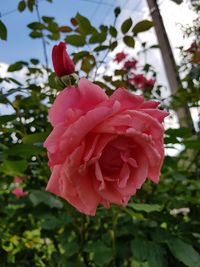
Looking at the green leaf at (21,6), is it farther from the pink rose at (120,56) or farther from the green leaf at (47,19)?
the pink rose at (120,56)

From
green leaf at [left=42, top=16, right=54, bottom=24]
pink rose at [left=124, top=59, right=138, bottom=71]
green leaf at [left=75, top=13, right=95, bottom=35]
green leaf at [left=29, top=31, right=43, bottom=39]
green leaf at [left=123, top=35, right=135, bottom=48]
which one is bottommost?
pink rose at [left=124, top=59, right=138, bottom=71]

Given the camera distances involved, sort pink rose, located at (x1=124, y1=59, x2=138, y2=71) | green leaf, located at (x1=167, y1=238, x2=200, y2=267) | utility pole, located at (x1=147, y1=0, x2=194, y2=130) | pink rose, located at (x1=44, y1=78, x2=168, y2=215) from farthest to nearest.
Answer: pink rose, located at (x1=124, y1=59, x2=138, y2=71)
utility pole, located at (x1=147, y1=0, x2=194, y2=130)
green leaf, located at (x1=167, y1=238, x2=200, y2=267)
pink rose, located at (x1=44, y1=78, x2=168, y2=215)

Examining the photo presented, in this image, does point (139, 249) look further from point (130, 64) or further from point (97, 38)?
point (130, 64)

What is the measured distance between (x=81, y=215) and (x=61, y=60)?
659 mm

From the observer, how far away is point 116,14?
1.09 metres

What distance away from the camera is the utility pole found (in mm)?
1881

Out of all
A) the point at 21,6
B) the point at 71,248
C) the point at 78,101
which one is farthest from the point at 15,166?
the point at 21,6

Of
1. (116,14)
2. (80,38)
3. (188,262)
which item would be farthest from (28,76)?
(188,262)

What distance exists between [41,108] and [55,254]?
505mm

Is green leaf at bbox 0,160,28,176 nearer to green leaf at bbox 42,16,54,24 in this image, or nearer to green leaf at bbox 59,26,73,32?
green leaf at bbox 59,26,73,32

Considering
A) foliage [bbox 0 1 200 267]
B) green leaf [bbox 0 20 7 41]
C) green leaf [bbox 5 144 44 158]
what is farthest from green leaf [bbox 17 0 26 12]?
green leaf [bbox 5 144 44 158]

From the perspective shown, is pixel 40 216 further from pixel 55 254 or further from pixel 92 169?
pixel 92 169

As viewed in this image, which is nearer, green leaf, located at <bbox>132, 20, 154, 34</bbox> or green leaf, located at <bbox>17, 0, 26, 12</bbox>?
green leaf, located at <bbox>132, 20, 154, 34</bbox>

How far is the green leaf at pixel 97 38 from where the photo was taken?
92cm
